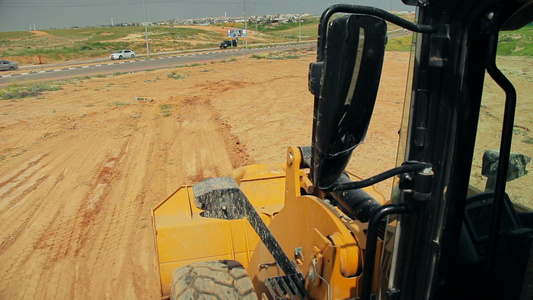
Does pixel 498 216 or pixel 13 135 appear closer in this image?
pixel 498 216

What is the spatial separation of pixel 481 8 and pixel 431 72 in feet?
0.83

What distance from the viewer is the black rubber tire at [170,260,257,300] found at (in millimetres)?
3000

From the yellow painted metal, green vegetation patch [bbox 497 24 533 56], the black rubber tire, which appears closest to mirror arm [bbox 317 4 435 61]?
green vegetation patch [bbox 497 24 533 56]

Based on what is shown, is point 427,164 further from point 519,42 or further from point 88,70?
point 88,70

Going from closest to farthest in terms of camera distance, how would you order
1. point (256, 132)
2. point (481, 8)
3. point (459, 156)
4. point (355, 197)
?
point (481, 8)
point (459, 156)
point (355, 197)
point (256, 132)

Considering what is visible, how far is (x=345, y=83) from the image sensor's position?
1.46m

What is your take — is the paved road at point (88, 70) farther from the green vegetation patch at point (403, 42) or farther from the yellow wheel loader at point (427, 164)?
the yellow wheel loader at point (427, 164)

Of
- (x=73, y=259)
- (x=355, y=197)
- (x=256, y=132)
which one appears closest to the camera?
(x=355, y=197)

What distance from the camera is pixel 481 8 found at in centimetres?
147

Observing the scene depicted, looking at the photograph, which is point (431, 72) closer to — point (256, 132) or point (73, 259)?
point (73, 259)

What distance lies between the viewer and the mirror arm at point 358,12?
1.43 metres

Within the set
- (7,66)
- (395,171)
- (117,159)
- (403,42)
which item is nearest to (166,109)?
(117,159)

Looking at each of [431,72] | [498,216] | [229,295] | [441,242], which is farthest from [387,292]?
[229,295]

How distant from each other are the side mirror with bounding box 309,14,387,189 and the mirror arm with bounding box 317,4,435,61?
3cm
